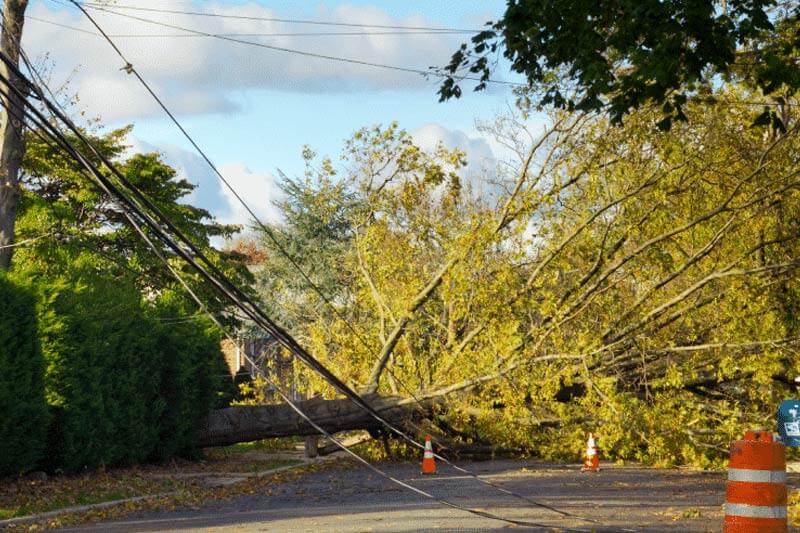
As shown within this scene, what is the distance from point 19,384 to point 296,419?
21.0 ft

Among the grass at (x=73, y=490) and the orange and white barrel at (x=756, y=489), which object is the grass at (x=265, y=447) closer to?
the grass at (x=73, y=490)

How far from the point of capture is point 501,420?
21.5m

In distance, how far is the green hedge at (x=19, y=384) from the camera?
16891 mm

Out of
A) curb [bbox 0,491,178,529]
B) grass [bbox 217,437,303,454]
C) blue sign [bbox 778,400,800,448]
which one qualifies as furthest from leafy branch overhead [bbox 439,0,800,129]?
grass [bbox 217,437,303,454]

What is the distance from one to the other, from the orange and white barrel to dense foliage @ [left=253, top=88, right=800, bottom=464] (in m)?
10.6

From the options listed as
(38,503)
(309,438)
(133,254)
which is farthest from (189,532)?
(133,254)

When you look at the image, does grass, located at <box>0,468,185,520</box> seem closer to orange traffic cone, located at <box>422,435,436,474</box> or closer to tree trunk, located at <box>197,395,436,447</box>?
tree trunk, located at <box>197,395,436,447</box>

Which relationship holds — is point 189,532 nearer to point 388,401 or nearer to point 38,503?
point 38,503

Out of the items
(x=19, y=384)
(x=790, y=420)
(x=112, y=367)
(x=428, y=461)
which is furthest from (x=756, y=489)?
(x=112, y=367)

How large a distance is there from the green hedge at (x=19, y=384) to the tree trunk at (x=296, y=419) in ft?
18.3

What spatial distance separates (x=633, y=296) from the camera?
72.5ft

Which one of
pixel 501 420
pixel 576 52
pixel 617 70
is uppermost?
pixel 617 70

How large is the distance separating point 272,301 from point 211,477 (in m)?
28.2

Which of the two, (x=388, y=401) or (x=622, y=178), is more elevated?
(x=622, y=178)
